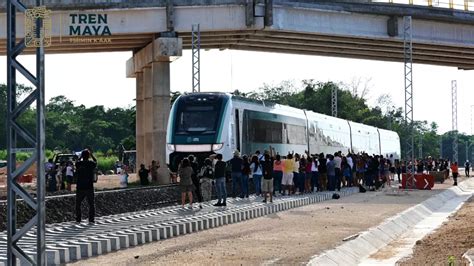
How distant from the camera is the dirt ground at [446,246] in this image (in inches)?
699

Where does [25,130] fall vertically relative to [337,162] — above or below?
above

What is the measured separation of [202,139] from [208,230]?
15.3 meters

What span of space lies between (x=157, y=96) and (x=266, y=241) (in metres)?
32.4

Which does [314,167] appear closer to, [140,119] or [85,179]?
[85,179]

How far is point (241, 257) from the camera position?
16609mm

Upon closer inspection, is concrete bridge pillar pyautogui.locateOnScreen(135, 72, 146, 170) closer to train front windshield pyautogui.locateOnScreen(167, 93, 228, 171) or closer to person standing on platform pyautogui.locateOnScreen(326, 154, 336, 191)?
person standing on platform pyautogui.locateOnScreen(326, 154, 336, 191)

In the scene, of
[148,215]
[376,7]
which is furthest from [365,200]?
[376,7]

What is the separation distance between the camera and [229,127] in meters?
38.7

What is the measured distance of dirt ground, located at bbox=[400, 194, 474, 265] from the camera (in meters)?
17.8

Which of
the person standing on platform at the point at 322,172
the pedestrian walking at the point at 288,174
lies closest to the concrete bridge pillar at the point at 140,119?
the person standing on platform at the point at 322,172

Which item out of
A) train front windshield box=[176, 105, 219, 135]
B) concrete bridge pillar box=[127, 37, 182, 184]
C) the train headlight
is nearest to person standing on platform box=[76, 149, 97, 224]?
the train headlight

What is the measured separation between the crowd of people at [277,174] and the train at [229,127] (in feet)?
3.00

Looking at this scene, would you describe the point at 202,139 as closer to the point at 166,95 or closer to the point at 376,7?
the point at 166,95

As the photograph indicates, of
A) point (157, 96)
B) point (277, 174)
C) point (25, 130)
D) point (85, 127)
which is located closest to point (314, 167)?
point (277, 174)
